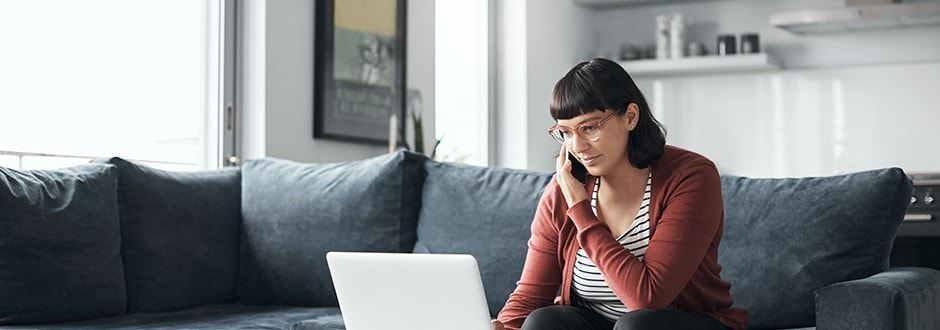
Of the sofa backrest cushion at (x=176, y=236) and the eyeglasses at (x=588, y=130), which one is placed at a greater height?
the eyeglasses at (x=588, y=130)

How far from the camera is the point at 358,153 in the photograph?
4.68 meters

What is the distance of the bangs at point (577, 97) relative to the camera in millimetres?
2307

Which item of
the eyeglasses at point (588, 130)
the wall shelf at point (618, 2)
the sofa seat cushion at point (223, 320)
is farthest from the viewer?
the wall shelf at point (618, 2)

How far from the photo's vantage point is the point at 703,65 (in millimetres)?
5762

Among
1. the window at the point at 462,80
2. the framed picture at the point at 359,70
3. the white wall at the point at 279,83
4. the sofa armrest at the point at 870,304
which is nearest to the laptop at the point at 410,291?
the sofa armrest at the point at 870,304

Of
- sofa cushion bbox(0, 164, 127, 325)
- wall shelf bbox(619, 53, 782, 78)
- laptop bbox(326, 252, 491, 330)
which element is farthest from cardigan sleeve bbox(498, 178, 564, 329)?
wall shelf bbox(619, 53, 782, 78)

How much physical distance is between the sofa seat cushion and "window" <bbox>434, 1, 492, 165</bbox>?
205 cm

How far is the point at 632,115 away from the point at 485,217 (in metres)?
0.96

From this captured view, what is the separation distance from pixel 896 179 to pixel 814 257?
265 millimetres

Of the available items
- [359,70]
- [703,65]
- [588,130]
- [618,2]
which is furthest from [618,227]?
[618,2]

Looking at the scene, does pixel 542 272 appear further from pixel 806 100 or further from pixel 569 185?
pixel 806 100

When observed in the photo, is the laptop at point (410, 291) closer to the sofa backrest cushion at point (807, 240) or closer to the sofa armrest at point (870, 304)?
the sofa armrest at point (870, 304)

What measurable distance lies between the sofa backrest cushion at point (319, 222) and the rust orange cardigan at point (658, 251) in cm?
98

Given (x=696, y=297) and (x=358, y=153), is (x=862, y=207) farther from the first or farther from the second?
(x=358, y=153)
